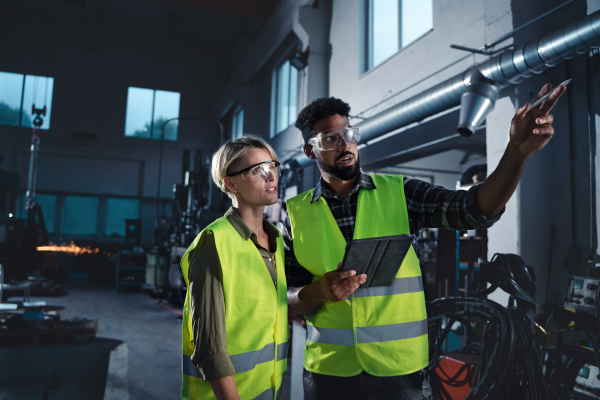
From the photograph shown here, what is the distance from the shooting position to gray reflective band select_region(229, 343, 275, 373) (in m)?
1.43

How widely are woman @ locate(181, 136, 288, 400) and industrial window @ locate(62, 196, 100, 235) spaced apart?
606 inches

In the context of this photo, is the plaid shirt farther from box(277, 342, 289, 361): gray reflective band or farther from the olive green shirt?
the olive green shirt

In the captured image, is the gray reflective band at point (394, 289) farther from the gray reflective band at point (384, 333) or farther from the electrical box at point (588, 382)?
the electrical box at point (588, 382)

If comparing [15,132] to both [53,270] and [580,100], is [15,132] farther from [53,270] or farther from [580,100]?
[580,100]

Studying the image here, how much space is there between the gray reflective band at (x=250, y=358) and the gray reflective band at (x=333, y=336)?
0.83ft

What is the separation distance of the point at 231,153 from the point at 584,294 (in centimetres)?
283

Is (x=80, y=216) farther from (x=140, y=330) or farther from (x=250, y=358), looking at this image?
(x=250, y=358)

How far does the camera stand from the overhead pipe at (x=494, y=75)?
325 cm

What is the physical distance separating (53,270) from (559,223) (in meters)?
13.6

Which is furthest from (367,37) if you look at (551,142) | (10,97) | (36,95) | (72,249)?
(10,97)

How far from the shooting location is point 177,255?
31.1ft

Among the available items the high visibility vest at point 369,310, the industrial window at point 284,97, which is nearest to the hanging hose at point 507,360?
the high visibility vest at point 369,310

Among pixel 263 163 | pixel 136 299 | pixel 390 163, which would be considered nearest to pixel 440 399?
pixel 263 163

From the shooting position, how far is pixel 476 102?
4020mm
